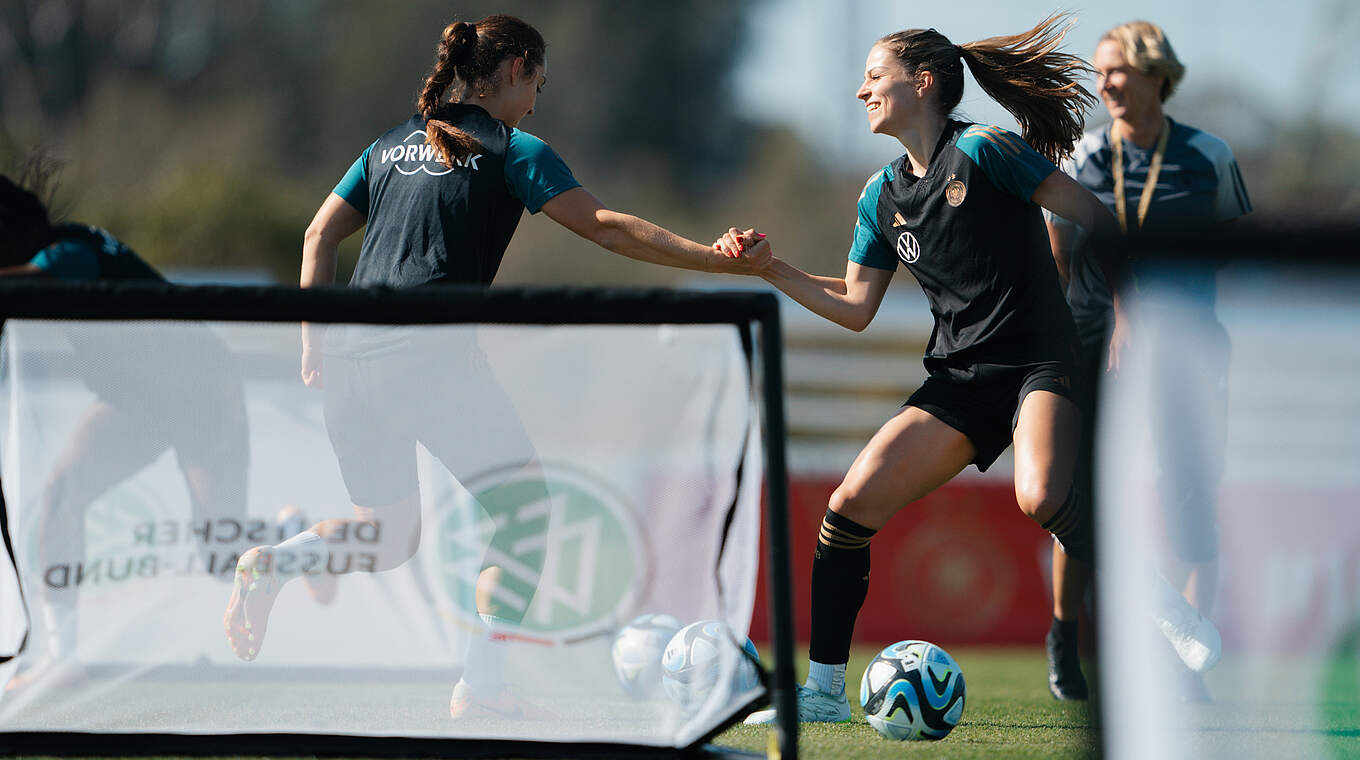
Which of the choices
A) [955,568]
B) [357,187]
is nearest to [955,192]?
[357,187]

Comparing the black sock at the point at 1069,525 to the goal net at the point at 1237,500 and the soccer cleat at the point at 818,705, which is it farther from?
the goal net at the point at 1237,500

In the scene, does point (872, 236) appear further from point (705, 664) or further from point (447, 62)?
point (705, 664)

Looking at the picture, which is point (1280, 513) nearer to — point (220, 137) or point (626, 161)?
point (220, 137)

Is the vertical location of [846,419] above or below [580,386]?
below

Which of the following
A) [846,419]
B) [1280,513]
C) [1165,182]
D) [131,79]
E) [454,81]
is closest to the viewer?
[1280,513]

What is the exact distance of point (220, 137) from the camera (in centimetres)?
2783

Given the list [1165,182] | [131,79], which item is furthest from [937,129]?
[131,79]

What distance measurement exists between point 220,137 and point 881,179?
25.6 metres

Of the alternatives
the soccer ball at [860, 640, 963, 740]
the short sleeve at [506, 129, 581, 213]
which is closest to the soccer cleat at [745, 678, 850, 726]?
the soccer ball at [860, 640, 963, 740]

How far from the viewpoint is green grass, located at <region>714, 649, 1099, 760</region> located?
359 cm

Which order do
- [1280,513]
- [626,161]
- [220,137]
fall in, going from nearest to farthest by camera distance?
1. [1280,513]
2. [220,137]
3. [626,161]

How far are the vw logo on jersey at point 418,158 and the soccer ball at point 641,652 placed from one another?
1.50m

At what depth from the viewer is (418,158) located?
4.06 meters

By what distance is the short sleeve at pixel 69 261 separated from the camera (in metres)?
4.24
